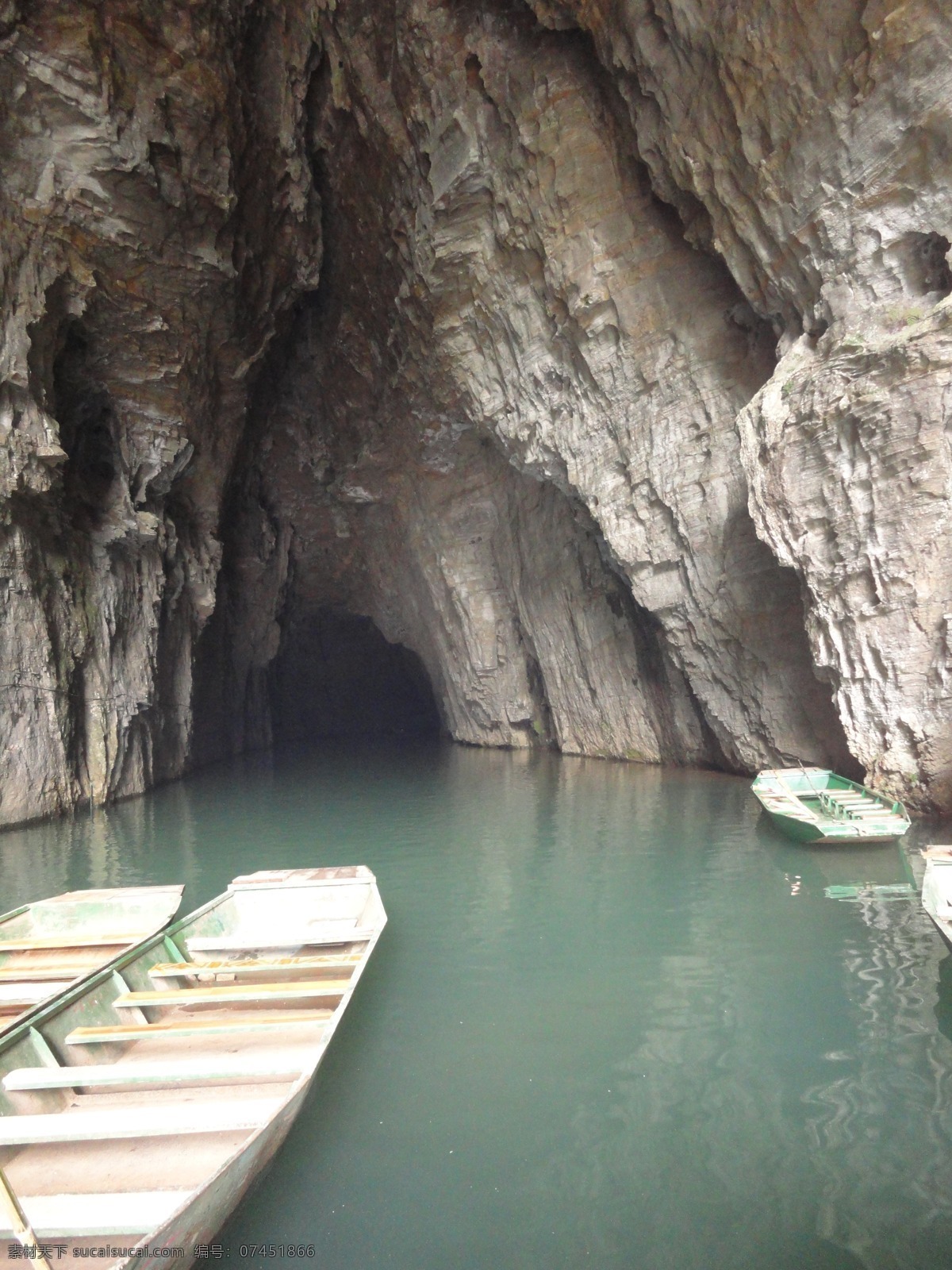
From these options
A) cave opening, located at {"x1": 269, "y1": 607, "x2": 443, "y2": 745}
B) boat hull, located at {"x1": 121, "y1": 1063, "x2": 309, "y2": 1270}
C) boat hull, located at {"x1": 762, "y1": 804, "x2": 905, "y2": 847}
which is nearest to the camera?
boat hull, located at {"x1": 121, "y1": 1063, "x2": 309, "y2": 1270}

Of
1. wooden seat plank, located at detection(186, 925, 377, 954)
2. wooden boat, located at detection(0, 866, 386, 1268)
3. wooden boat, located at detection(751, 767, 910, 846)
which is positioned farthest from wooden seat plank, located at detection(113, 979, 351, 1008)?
wooden boat, located at detection(751, 767, 910, 846)

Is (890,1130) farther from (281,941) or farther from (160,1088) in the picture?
(281,941)

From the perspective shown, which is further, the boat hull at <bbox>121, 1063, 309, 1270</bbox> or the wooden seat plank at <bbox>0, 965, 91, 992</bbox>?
the wooden seat plank at <bbox>0, 965, 91, 992</bbox>

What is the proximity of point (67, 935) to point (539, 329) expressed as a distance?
13246 millimetres

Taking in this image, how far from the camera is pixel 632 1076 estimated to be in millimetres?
4105

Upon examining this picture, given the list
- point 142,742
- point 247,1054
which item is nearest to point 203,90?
point 142,742

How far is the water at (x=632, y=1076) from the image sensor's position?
2.98 m

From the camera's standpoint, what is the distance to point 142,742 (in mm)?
18719

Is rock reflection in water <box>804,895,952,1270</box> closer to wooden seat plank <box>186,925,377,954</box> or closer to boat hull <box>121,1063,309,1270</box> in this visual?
boat hull <box>121,1063,309,1270</box>

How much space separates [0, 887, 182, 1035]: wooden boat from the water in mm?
1764

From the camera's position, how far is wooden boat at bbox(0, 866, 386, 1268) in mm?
2510

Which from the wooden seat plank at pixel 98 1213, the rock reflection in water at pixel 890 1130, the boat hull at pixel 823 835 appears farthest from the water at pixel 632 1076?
the wooden seat plank at pixel 98 1213

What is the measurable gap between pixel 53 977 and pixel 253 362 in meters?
17.0

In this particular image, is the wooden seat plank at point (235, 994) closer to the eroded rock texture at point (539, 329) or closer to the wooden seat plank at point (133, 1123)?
the wooden seat plank at point (133, 1123)
